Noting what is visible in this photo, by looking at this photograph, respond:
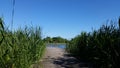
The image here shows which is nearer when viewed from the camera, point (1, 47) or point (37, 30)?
point (1, 47)

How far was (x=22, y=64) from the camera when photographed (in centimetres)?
449

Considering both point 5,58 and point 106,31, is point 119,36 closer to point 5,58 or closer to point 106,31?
point 106,31

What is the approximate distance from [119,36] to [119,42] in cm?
41

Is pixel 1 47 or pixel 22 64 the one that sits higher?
pixel 1 47

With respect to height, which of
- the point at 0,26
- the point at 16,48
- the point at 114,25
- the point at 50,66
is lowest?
the point at 50,66

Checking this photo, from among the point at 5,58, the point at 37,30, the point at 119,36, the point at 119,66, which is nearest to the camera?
the point at 5,58

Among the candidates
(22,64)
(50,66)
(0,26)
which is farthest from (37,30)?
(0,26)

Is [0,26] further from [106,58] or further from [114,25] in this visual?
[114,25]

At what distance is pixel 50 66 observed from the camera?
861 cm

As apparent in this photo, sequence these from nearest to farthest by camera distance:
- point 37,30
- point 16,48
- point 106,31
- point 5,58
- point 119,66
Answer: point 5,58
point 16,48
point 119,66
point 106,31
point 37,30

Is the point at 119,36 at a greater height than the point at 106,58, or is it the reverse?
the point at 119,36

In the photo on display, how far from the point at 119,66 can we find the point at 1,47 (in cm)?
461

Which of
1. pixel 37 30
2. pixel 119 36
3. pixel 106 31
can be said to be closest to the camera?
pixel 119 36

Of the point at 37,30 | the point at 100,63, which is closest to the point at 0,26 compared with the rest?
the point at 100,63
